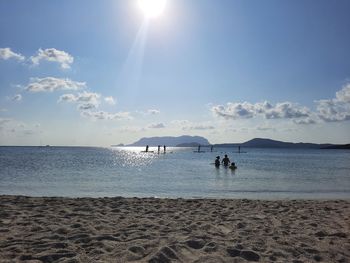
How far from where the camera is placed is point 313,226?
8984mm

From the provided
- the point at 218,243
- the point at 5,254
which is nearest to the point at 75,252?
the point at 5,254

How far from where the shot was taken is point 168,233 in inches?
311

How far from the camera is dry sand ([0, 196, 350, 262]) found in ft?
20.6

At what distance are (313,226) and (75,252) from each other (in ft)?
19.0

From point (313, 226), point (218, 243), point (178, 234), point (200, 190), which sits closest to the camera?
point (218, 243)

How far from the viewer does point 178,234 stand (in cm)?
779

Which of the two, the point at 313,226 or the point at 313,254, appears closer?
the point at 313,254

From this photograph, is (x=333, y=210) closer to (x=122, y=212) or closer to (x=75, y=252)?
(x=122, y=212)

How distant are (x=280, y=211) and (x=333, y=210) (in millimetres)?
1874

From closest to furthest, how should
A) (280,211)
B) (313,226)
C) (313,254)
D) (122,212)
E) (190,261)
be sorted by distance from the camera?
(190,261) < (313,254) < (313,226) < (122,212) < (280,211)

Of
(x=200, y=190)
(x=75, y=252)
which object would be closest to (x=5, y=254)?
(x=75, y=252)

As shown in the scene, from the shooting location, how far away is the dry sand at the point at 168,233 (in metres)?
6.29

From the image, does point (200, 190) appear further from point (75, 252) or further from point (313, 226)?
point (75, 252)

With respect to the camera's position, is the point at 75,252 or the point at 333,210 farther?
Answer: the point at 333,210
